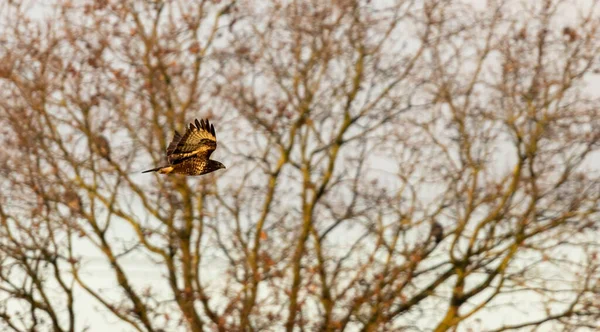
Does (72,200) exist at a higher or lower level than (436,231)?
higher

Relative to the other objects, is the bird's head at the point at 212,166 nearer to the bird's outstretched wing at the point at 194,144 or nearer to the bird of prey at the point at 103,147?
the bird's outstretched wing at the point at 194,144

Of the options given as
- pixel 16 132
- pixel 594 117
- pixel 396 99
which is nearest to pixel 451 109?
pixel 396 99

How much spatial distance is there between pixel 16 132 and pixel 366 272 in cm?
580

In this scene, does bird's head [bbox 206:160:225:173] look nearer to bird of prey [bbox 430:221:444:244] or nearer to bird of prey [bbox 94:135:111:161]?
bird of prey [bbox 94:135:111:161]

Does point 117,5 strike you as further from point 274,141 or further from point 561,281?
point 561,281

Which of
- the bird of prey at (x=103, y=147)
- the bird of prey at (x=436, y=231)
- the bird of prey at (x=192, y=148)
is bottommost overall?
the bird of prey at (x=192, y=148)

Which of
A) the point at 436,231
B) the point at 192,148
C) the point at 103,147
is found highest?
the point at 103,147

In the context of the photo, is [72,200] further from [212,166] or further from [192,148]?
[192,148]

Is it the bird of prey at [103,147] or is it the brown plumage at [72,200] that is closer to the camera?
the brown plumage at [72,200]

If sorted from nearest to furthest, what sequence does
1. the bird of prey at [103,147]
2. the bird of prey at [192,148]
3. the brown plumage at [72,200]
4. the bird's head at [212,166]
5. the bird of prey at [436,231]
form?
the bird of prey at [192,148] → the bird's head at [212,166] → the brown plumage at [72,200] → the bird of prey at [103,147] → the bird of prey at [436,231]

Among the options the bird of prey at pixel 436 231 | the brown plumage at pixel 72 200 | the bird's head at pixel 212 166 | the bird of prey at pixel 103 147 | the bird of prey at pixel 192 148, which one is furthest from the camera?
the bird of prey at pixel 436 231

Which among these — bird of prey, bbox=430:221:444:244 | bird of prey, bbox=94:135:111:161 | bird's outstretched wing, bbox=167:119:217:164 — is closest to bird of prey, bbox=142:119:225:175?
bird's outstretched wing, bbox=167:119:217:164

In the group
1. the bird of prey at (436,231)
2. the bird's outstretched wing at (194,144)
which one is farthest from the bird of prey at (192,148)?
the bird of prey at (436,231)

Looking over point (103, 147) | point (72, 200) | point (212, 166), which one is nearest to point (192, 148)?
point (212, 166)
